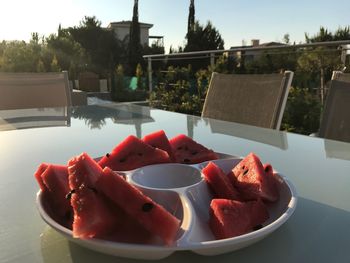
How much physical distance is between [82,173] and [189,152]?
0.34 m

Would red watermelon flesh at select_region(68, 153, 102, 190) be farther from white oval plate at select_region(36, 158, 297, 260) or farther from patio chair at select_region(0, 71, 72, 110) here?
patio chair at select_region(0, 71, 72, 110)

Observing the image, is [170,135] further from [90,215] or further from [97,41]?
[97,41]

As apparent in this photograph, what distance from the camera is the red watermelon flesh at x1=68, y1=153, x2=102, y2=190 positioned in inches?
16.2

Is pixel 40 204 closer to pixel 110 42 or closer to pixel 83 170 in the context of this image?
pixel 83 170

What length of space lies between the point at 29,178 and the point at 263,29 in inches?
568

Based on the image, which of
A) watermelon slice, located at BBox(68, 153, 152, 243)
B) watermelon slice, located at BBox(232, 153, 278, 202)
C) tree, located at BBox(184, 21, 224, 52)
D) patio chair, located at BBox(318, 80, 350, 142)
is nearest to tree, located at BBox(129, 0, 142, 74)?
tree, located at BBox(184, 21, 224, 52)

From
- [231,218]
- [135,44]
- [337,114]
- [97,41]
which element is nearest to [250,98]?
[337,114]

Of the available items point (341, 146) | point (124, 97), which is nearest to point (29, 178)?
point (341, 146)

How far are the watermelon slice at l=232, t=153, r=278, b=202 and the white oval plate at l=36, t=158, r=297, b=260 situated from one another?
2 cm

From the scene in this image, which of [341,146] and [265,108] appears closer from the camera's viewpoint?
[341,146]

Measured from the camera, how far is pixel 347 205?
1.92ft

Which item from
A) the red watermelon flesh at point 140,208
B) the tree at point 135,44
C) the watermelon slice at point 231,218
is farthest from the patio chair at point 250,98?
the tree at point 135,44

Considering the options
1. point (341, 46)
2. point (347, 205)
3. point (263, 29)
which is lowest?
point (347, 205)

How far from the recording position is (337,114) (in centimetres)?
144
